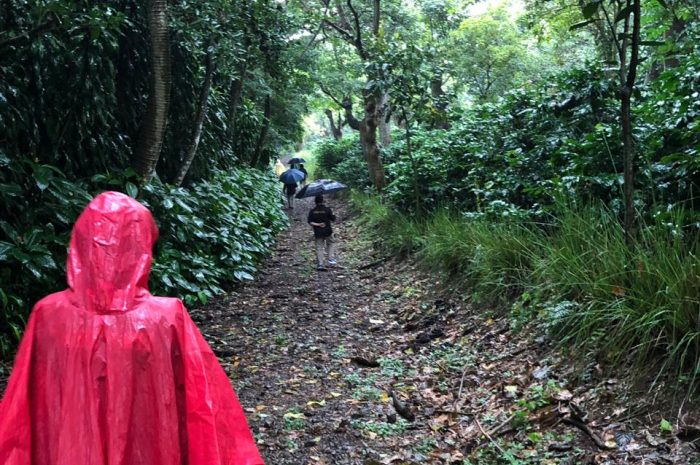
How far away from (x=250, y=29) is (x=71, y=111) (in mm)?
3513

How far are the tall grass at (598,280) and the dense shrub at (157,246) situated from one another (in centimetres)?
346

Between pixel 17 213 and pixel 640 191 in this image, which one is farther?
pixel 17 213

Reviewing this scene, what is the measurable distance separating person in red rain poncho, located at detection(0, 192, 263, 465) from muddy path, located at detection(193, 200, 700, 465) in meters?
1.96

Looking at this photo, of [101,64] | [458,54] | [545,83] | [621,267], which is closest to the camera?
[621,267]

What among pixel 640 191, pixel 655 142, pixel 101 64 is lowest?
pixel 640 191

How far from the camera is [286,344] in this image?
6.16 m

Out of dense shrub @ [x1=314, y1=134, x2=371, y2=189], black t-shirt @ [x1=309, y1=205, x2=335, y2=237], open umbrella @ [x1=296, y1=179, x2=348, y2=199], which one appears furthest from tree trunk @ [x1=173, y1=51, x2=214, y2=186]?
dense shrub @ [x1=314, y1=134, x2=371, y2=189]

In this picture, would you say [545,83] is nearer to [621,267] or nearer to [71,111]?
[621,267]

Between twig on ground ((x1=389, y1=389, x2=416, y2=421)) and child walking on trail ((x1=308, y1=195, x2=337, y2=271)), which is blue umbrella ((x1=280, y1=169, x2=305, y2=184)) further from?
twig on ground ((x1=389, y1=389, x2=416, y2=421))

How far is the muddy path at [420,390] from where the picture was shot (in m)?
3.35

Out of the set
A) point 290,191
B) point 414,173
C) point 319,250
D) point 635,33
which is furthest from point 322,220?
point 290,191

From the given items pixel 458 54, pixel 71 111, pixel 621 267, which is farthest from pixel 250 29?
pixel 458 54

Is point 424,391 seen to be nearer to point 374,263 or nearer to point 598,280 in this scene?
point 598,280

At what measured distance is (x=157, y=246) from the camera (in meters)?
7.18
